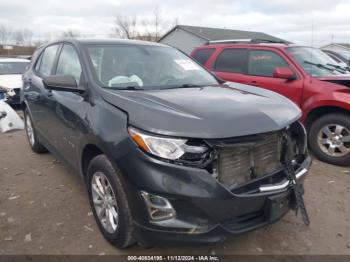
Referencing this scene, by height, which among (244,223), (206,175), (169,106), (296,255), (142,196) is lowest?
(296,255)

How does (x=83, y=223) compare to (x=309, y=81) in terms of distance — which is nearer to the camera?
(x=83, y=223)

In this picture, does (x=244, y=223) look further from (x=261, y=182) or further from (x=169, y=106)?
(x=169, y=106)

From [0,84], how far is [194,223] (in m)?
8.32

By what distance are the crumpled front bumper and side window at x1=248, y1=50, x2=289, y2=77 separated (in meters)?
3.63

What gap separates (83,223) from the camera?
307cm

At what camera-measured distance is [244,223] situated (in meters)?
2.25

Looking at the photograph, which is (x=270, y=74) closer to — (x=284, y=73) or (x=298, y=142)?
(x=284, y=73)

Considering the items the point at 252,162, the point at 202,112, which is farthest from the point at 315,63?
the point at 202,112

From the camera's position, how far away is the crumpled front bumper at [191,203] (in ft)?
6.76

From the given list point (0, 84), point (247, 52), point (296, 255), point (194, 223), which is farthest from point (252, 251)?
point (0, 84)

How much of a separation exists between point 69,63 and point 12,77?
677 cm

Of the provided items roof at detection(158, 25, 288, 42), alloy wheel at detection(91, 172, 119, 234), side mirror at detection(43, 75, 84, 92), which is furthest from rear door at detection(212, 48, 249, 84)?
roof at detection(158, 25, 288, 42)

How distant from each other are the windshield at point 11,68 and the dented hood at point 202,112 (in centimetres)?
835

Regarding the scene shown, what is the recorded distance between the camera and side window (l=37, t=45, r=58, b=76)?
158 inches
